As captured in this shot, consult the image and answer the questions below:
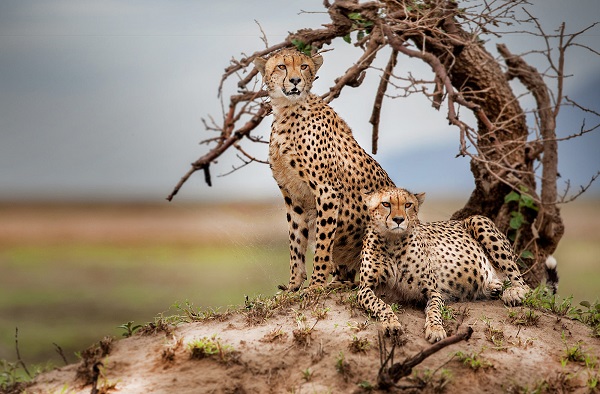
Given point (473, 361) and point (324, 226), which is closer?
point (473, 361)

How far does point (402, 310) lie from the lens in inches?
192

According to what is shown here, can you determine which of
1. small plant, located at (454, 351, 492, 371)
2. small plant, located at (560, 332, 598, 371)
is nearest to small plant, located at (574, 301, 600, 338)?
small plant, located at (560, 332, 598, 371)

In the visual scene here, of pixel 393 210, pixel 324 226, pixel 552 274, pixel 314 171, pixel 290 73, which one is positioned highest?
pixel 290 73

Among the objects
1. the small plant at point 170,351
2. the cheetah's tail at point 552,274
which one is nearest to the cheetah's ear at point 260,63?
the small plant at point 170,351

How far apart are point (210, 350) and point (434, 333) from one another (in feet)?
3.98

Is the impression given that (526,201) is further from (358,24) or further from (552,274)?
(358,24)

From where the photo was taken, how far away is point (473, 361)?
14.2 ft

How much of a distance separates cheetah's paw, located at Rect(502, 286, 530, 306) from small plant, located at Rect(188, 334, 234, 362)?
189 centimetres

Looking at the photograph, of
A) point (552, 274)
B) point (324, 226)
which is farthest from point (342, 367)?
point (552, 274)

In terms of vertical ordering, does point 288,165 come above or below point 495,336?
above

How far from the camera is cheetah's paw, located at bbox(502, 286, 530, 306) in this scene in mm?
5203

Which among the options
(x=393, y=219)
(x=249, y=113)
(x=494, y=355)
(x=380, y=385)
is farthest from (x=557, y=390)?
(x=249, y=113)

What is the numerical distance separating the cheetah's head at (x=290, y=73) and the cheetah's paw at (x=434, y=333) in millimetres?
1736

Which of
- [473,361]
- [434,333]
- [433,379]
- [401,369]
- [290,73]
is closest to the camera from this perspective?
[401,369]
